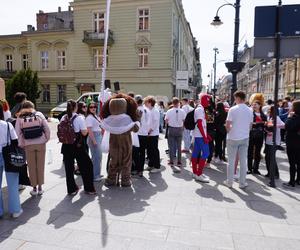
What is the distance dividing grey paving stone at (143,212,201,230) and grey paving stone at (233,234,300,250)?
62 centimetres

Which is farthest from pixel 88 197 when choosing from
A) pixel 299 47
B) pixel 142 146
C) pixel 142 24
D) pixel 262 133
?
pixel 142 24

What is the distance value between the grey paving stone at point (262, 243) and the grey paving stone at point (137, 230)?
96 cm

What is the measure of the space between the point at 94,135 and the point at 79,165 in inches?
42.1

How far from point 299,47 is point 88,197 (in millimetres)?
5052

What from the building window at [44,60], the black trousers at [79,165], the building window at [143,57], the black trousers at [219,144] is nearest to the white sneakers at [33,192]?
the black trousers at [79,165]

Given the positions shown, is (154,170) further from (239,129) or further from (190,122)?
(239,129)

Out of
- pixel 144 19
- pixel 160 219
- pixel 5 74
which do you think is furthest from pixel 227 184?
pixel 5 74

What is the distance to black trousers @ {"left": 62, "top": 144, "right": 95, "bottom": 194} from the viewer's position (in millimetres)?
5602

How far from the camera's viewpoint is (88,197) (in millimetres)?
5496

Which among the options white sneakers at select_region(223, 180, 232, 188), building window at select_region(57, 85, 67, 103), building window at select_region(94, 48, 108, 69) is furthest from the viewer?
building window at select_region(57, 85, 67, 103)

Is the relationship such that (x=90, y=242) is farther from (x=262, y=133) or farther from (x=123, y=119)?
(x=262, y=133)

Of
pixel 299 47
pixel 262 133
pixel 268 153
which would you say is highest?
pixel 299 47

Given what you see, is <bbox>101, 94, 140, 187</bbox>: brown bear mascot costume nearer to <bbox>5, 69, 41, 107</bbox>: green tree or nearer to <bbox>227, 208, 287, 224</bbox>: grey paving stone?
<bbox>227, 208, 287, 224</bbox>: grey paving stone

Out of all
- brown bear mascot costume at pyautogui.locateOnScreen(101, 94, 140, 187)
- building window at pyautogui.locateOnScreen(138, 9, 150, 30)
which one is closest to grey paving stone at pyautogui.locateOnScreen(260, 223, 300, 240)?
brown bear mascot costume at pyautogui.locateOnScreen(101, 94, 140, 187)
